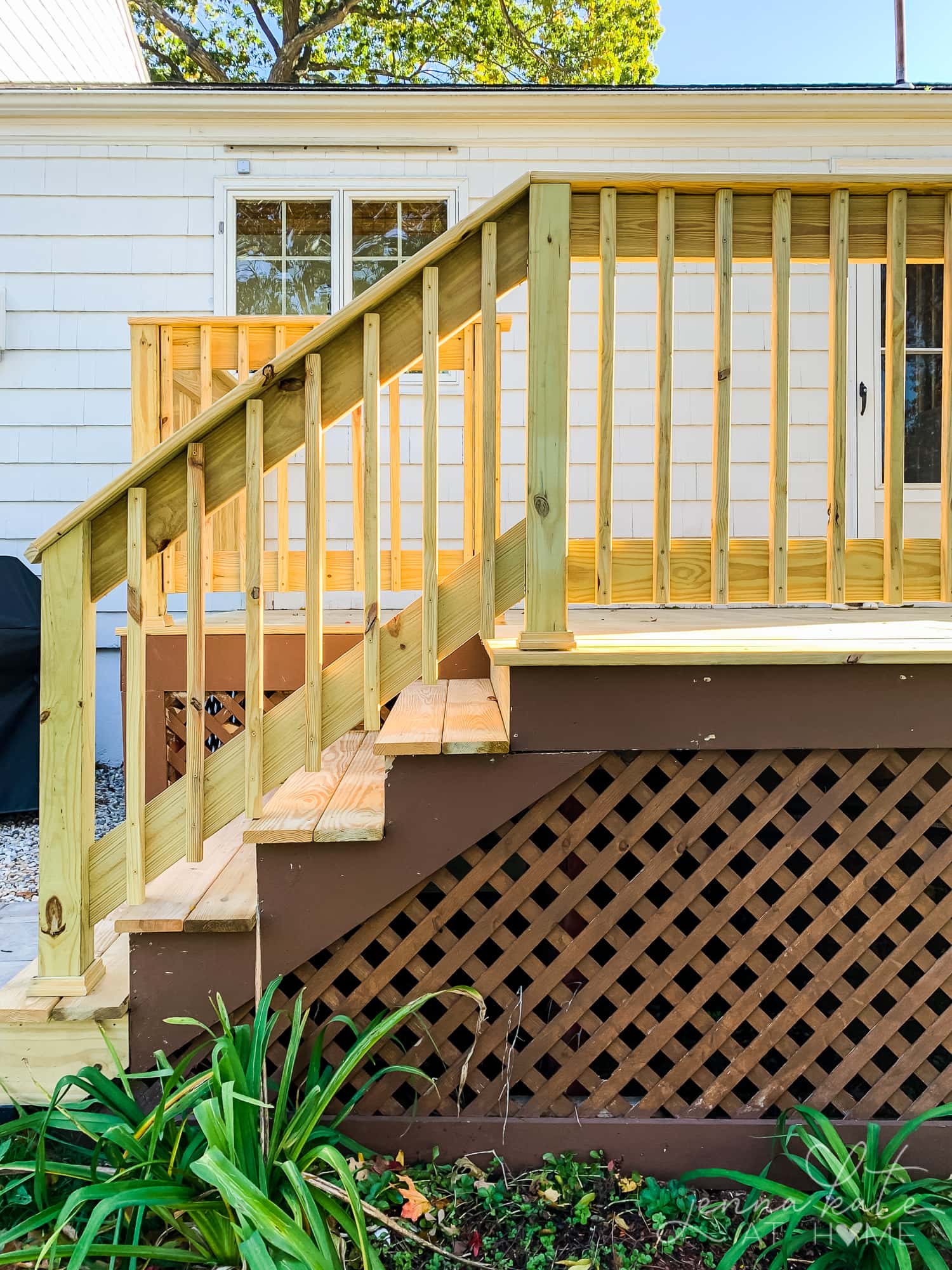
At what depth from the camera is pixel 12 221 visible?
4906 millimetres

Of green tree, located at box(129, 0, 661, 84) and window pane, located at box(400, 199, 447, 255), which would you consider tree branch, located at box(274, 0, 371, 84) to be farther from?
window pane, located at box(400, 199, 447, 255)

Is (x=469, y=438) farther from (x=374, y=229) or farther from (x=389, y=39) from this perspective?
(x=389, y=39)

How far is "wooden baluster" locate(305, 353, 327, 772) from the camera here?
1820 mm

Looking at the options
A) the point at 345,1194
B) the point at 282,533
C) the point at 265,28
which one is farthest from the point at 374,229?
the point at 265,28

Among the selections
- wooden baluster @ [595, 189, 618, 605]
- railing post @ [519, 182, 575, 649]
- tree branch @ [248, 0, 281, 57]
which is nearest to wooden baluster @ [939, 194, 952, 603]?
wooden baluster @ [595, 189, 618, 605]

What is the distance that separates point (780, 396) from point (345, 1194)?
178cm

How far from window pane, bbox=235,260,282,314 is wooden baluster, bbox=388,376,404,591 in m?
1.72

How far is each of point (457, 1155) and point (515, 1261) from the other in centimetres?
25

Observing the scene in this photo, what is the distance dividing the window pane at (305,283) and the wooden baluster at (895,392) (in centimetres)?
375

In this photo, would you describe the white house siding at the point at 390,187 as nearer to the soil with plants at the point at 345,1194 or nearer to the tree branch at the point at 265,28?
the soil with plants at the point at 345,1194

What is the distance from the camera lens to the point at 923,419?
5.28 meters

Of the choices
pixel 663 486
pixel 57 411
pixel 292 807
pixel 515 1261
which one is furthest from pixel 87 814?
pixel 57 411

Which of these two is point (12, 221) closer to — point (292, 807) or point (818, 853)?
point (292, 807)

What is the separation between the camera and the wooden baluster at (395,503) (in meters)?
3.53
